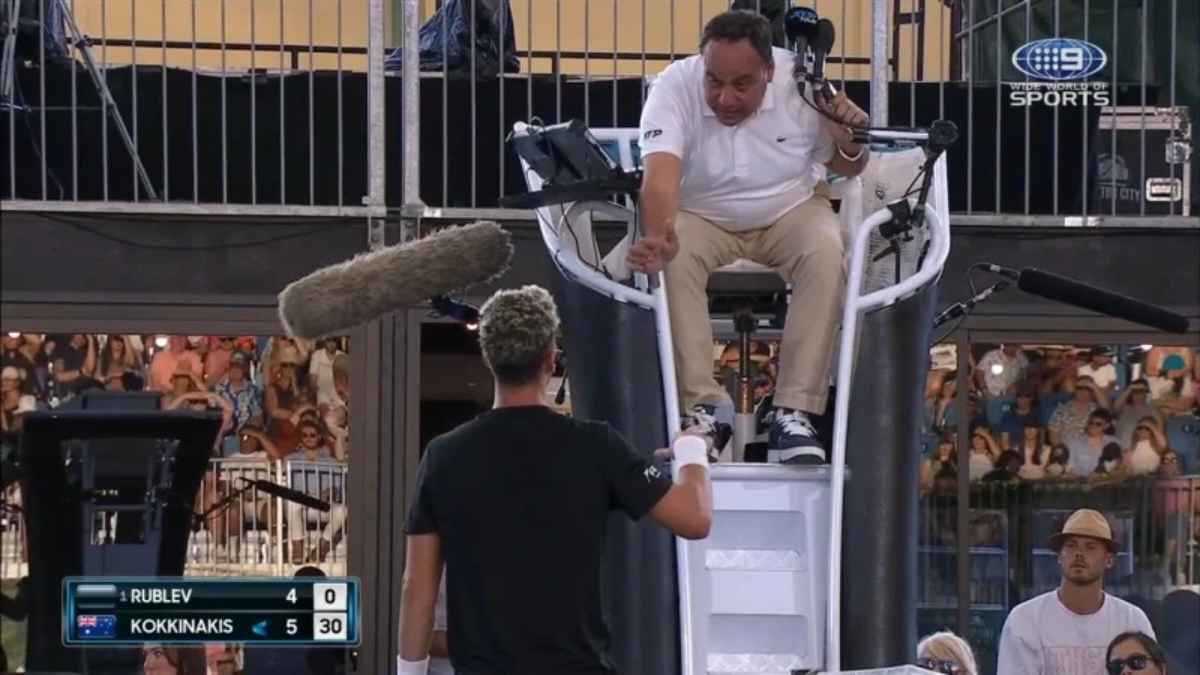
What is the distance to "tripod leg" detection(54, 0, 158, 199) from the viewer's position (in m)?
8.43

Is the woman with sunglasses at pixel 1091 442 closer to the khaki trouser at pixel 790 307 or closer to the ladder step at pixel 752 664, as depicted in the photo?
the khaki trouser at pixel 790 307

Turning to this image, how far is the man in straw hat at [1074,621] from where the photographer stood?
8.09 meters

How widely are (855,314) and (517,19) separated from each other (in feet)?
16.4

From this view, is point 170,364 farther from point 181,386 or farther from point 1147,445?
point 1147,445

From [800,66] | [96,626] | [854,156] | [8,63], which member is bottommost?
[96,626]

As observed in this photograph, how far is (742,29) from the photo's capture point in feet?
19.5

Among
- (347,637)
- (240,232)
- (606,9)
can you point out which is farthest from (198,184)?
(606,9)

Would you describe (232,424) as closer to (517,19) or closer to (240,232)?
(240,232)

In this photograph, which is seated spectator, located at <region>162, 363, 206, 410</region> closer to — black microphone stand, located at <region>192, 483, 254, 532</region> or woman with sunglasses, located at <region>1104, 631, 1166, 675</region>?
black microphone stand, located at <region>192, 483, 254, 532</region>

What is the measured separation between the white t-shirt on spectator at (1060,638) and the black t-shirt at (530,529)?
3707 mm

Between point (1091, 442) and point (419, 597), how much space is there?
4785mm

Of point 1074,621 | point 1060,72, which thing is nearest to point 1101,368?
point 1060,72

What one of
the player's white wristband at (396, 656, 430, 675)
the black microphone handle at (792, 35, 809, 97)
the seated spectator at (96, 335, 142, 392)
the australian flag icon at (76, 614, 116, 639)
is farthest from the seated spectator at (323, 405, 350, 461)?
the player's white wristband at (396, 656, 430, 675)

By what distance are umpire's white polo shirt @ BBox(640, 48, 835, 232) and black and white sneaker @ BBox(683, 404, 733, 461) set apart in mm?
575
